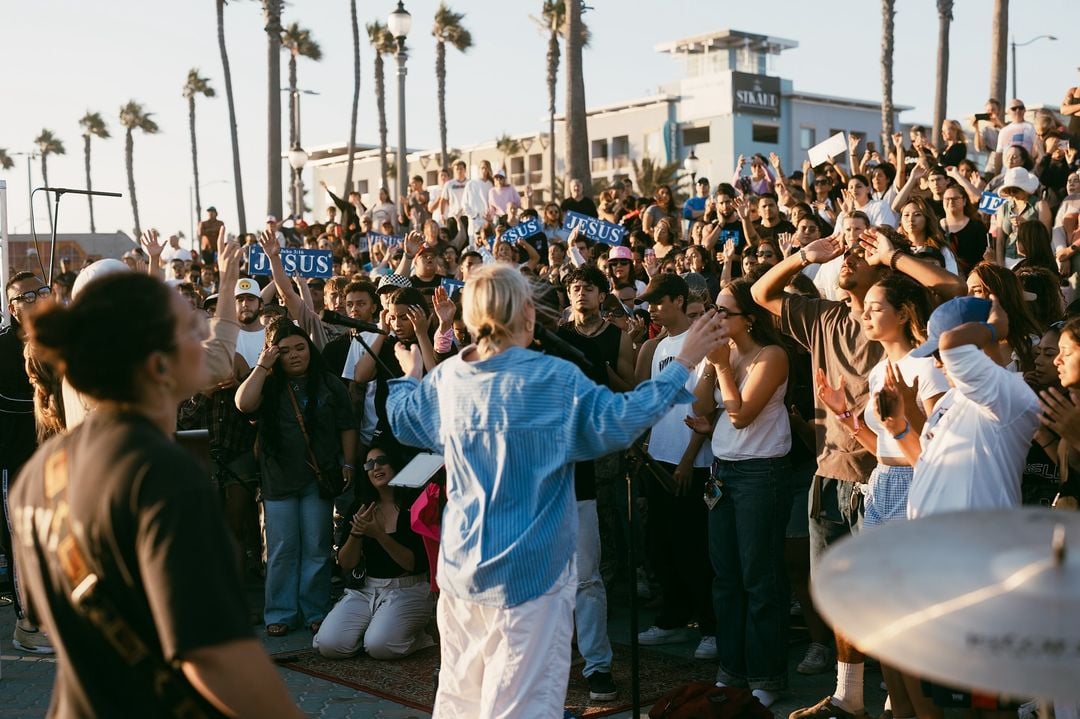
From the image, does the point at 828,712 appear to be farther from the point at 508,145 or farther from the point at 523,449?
the point at 508,145

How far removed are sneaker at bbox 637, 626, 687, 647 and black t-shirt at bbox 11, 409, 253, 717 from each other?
550 cm

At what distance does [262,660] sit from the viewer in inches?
97.7

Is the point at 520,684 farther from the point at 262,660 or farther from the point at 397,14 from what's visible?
the point at 397,14

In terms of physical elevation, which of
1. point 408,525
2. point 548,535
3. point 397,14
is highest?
point 397,14

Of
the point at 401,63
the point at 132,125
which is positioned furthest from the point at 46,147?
the point at 401,63

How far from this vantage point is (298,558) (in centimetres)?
852

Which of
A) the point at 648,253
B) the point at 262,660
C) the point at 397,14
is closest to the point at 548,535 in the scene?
the point at 262,660

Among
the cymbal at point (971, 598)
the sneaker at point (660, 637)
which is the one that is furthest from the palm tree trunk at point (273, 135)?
the cymbal at point (971, 598)

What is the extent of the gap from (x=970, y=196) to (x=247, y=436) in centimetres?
776

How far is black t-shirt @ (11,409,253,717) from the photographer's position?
93.3 inches

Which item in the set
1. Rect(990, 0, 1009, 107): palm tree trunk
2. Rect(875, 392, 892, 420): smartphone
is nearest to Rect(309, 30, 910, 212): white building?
Rect(990, 0, 1009, 107): palm tree trunk

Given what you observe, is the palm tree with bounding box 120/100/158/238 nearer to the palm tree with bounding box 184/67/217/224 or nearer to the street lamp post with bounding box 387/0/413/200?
the palm tree with bounding box 184/67/217/224

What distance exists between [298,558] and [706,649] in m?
2.87

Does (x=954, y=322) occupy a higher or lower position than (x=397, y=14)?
lower
